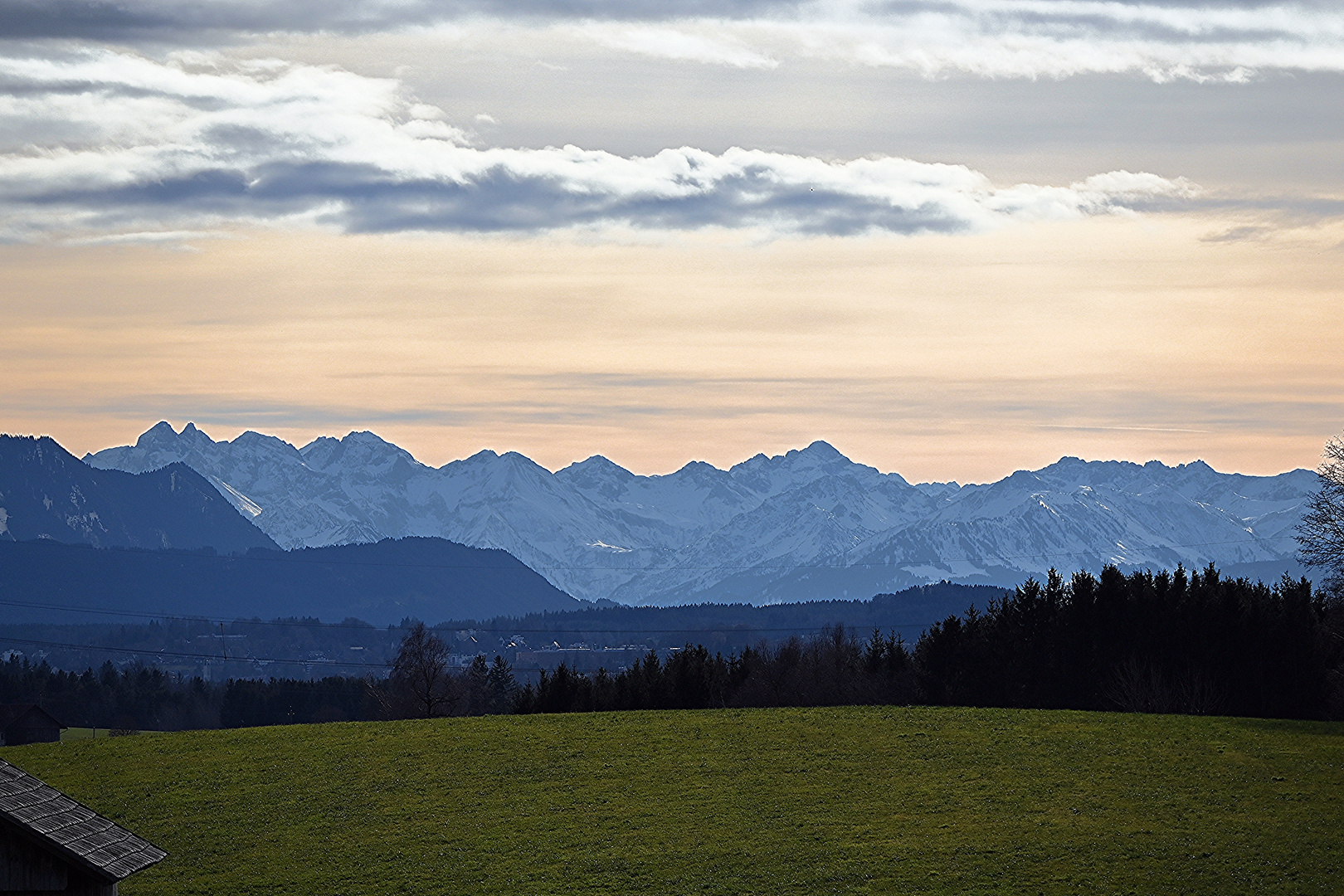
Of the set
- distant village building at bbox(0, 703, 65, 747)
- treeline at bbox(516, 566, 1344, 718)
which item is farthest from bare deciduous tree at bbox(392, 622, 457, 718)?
distant village building at bbox(0, 703, 65, 747)

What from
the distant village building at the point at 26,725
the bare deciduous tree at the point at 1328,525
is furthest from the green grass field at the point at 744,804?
the distant village building at the point at 26,725

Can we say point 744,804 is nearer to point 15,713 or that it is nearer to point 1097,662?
point 1097,662

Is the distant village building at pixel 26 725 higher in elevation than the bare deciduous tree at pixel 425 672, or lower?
lower

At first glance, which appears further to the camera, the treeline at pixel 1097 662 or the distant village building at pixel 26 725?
the distant village building at pixel 26 725

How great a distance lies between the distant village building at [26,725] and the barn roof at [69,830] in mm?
121265

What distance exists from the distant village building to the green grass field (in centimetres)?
7258

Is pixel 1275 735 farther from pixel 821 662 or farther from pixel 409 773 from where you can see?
pixel 821 662

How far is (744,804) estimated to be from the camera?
5472 centimetres

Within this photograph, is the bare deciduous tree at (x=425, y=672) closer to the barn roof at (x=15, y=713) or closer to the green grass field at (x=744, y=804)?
the barn roof at (x=15, y=713)

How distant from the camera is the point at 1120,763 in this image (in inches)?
2263

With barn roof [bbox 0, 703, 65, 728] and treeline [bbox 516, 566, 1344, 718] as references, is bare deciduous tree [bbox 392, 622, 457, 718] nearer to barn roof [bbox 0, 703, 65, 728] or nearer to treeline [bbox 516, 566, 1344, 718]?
treeline [bbox 516, 566, 1344, 718]

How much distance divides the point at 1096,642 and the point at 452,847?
50059mm

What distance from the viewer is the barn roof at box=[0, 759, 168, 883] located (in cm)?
2769

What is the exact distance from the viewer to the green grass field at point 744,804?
4497 cm
